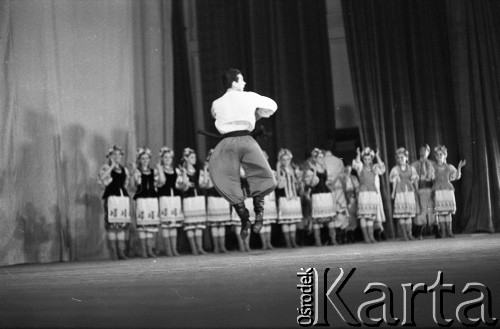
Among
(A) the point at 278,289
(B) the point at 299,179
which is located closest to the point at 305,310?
(A) the point at 278,289

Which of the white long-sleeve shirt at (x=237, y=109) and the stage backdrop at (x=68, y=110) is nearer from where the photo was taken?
the white long-sleeve shirt at (x=237, y=109)

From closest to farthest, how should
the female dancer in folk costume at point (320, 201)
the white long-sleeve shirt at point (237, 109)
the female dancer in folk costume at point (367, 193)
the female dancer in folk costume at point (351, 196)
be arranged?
the white long-sleeve shirt at point (237, 109)
the female dancer in folk costume at point (320, 201)
the female dancer in folk costume at point (367, 193)
the female dancer in folk costume at point (351, 196)

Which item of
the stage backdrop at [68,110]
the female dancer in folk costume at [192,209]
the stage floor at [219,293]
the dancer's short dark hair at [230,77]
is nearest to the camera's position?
the stage floor at [219,293]

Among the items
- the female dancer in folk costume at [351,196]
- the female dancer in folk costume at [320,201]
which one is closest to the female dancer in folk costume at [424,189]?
the female dancer in folk costume at [351,196]

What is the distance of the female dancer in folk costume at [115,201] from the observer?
7.73 metres

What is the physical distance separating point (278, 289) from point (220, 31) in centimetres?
680

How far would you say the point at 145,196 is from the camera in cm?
785

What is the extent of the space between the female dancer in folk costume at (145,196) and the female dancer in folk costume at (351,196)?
7.43ft

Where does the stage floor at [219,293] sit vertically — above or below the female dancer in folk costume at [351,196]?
below

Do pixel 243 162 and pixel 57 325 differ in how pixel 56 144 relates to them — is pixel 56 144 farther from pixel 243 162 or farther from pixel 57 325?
pixel 57 325

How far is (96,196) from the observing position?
8.79 m

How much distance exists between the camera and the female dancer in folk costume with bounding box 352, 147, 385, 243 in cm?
847

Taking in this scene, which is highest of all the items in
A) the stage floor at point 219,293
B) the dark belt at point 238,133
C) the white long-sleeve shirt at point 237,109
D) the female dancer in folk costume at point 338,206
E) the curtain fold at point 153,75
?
the curtain fold at point 153,75

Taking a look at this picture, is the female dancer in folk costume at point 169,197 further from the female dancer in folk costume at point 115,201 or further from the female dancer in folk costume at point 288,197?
Answer: the female dancer in folk costume at point 288,197
